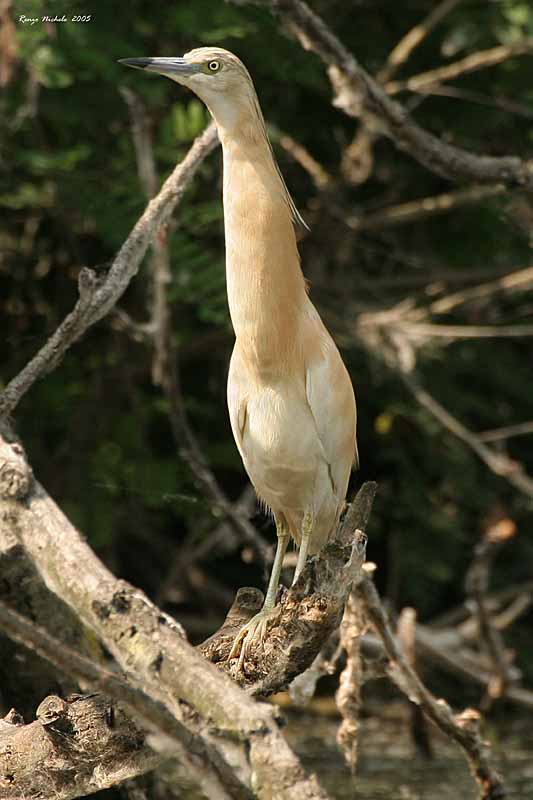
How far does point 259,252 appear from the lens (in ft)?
9.02

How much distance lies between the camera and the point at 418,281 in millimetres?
5445

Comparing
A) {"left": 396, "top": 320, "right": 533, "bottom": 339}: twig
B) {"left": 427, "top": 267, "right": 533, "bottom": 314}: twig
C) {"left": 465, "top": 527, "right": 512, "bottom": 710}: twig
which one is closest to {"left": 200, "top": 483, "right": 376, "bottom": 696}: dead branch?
{"left": 465, "top": 527, "right": 512, "bottom": 710}: twig

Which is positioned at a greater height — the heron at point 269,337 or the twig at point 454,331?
the twig at point 454,331

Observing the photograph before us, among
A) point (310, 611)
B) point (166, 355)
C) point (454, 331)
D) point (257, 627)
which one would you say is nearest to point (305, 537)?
point (257, 627)

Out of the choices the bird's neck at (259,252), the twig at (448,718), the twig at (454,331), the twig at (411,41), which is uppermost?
the twig at (411,41)

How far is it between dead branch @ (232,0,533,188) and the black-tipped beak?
0.63 metres

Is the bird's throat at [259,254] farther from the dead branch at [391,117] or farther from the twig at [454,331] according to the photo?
the twig at [454,331]

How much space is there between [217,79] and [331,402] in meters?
0.74

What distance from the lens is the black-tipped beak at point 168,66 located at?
2.60 m

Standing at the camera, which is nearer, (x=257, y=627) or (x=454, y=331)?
(x=257, y=627)

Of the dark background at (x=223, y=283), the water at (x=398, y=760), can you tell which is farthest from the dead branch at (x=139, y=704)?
the dark background at (x=223, y=283)

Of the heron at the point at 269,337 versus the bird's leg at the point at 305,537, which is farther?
the bird's leg at the point at 305,537

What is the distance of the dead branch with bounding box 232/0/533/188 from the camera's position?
3254 mm

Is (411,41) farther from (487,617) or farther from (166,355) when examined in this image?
(487,617)
